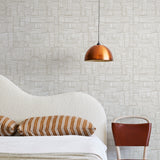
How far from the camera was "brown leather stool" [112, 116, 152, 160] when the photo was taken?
3.05 meters

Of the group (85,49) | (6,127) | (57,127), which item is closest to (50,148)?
(57,127)

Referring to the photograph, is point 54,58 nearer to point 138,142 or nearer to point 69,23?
point 69,23

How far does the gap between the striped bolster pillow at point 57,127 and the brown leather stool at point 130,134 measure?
0.31m

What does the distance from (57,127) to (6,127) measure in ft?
1.66

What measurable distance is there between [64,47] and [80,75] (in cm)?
36

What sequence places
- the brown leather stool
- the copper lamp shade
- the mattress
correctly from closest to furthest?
the mattress → the copper lamp shade → the brown leather stool

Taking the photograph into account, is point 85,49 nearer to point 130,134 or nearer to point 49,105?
point 49,105

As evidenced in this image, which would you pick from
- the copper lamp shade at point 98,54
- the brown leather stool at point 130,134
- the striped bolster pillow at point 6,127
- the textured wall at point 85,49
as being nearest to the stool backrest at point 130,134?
the brown leather stool at point 130,134

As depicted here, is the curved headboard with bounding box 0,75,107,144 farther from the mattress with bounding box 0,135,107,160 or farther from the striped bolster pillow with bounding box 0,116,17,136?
the mattress with bounding box 0,135,107,160

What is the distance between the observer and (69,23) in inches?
134

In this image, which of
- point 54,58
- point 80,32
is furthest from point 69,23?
point 54,58

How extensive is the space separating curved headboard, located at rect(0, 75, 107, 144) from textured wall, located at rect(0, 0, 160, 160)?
143mm

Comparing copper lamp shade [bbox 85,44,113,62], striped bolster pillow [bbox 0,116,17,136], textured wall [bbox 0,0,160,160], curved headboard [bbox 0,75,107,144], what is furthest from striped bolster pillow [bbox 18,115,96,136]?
copper lamp shade [bbox 85,44,113,62]

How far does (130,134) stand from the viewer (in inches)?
122
